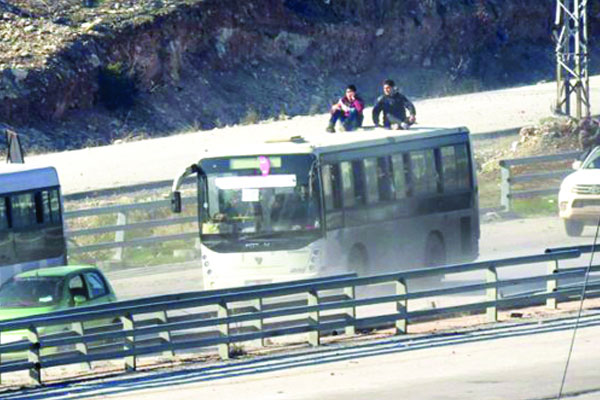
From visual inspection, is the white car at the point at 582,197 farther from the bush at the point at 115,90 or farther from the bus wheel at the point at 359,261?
the bush at the point at 115,90

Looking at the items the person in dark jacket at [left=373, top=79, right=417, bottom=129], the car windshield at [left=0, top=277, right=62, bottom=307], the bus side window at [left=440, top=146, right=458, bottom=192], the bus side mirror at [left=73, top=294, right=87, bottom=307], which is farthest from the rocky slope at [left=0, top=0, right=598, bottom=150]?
the bus side mirror at [left=73, top=294, right=87, bottom=307]

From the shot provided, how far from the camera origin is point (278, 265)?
81.7 feet

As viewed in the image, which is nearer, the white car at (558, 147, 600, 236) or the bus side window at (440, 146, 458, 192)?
the bus side window at (440, 146, 458, 192)

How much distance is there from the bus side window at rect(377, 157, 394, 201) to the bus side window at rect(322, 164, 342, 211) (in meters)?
1.08

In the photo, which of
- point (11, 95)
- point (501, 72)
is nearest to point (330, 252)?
point (11, 95)

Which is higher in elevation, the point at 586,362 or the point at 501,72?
the point at 501,72

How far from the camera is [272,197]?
25.0 m

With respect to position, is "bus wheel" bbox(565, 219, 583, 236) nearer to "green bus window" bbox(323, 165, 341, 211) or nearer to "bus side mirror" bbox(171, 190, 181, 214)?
"green bus window" bbox(323, 165, 341, 211)

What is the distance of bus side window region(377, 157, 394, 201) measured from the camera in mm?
26250

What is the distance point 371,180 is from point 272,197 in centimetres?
193

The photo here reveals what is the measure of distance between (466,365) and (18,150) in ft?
50.2

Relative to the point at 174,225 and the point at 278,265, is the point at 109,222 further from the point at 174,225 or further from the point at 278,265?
the point at 278,265

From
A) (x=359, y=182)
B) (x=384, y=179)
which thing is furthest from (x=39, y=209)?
(x=384, y=179)

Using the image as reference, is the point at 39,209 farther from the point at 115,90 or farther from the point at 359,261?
the point at 115,90
